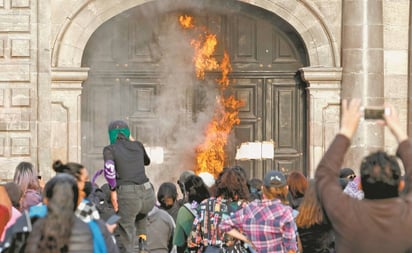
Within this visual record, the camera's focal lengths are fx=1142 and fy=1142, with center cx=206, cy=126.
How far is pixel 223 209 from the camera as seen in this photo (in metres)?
9.70

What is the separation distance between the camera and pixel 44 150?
16891 mm

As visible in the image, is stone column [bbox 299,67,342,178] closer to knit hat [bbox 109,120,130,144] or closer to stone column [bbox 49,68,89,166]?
stone column [bbox 49,68,89,166]

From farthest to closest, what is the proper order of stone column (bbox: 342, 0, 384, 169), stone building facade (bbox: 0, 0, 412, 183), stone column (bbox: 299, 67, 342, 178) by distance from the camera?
1. stone column (bbox: 299, 67, 342, 178)
2. stone column (bbox: 342, 0, 384, 169)
3. stone building facade (bbox: 0, 0, 412, 183)

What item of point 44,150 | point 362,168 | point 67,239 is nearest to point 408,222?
point 362,168

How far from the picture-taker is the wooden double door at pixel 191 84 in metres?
18.0

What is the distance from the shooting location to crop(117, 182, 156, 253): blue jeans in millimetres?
11508

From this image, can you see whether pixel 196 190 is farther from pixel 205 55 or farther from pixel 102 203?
pixel 205 55

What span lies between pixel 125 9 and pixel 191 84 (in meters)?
1.77

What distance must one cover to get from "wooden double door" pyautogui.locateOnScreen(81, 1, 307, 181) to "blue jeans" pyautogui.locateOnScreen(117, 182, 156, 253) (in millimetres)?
6232

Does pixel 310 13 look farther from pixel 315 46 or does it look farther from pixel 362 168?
pixel 362 168

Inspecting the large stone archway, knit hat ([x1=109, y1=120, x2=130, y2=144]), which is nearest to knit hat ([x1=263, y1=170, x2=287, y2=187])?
knit hat ([x1=109, y1=120, x2=130, y2=144])

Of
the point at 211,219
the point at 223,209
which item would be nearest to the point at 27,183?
the point at 211,219

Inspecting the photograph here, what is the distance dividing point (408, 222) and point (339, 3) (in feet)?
38.4

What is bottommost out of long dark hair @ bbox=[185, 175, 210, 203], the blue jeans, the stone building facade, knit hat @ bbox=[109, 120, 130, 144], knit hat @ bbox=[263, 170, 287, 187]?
the blue jeans
